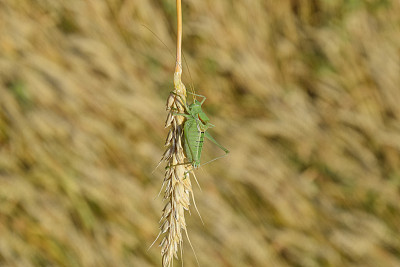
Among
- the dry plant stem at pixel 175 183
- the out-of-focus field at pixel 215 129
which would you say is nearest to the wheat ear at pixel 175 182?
the dry plant stem at pixel 175 183

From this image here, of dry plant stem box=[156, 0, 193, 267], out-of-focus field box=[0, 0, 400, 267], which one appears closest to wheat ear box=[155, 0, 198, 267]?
dry plant stem box=[156, 0, 193, 267]

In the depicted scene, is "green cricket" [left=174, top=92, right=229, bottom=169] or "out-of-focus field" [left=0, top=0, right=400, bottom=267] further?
"out-of-focus field" [left=0, top=0, right=400, bottom=267]

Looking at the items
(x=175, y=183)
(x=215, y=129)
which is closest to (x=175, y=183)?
(x=175, y=183)

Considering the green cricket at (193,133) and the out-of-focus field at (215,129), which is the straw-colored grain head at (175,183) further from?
the out-of-focus field at (215,129)

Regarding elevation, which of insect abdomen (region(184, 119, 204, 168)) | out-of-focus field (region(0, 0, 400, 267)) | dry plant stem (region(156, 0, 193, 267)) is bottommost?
dry plant stem (region(156, 0, 193, 267))

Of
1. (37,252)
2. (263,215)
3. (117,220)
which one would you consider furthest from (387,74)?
(37,252)

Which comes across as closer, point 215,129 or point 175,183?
point 175,183

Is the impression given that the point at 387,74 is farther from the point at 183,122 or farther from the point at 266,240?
the point at 183,122

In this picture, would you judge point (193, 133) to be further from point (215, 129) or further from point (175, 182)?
point (215, 129)

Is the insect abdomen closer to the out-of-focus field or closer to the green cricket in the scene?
the green cricket
